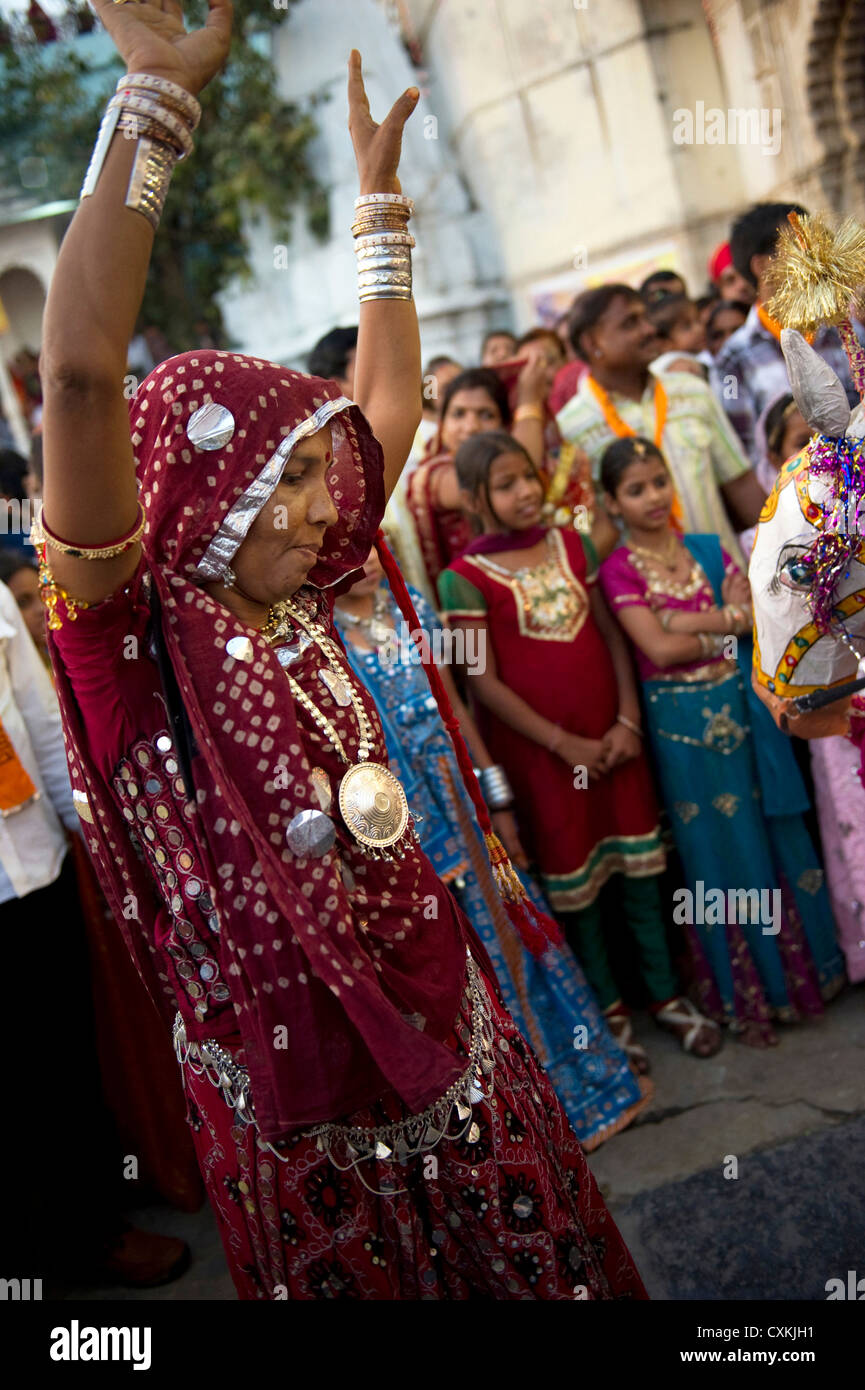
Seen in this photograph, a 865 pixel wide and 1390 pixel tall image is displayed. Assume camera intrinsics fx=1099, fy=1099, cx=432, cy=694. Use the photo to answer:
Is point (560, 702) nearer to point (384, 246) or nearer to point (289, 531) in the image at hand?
point (384, 246)

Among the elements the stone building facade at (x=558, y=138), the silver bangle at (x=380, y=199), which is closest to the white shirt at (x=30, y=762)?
the silver bangle at (x=380, y=199)

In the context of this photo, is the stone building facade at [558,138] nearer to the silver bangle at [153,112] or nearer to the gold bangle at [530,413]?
the gold bangle at [530,413]

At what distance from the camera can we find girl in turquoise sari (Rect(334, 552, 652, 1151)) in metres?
2.94

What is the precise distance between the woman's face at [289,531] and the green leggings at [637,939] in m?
2.19

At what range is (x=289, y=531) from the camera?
1423 mm

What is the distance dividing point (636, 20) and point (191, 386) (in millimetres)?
9603

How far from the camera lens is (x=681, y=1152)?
287 centimetres

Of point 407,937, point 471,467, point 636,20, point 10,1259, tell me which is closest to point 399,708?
point 471,467

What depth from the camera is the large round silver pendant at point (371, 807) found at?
1.45 metres

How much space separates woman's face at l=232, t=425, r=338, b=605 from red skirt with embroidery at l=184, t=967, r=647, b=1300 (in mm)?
637

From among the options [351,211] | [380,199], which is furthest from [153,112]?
[351,211]

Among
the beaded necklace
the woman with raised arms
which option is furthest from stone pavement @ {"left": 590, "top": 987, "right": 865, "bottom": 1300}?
the beaded necklace

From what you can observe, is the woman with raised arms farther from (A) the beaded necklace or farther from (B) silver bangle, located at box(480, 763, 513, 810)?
(B) silver bangle, located at box(480, 763, 513, 810)
